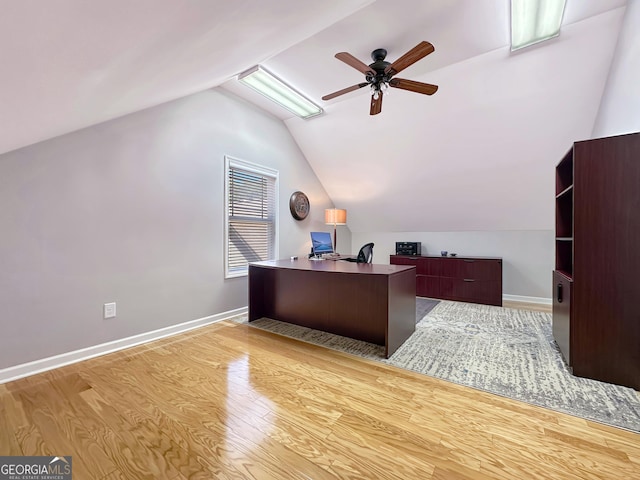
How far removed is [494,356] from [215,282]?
3054 mm

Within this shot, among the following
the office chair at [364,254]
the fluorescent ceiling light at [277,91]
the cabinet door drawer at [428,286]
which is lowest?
the cabinet door drawer at [428,286]

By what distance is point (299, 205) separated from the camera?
15.3ft

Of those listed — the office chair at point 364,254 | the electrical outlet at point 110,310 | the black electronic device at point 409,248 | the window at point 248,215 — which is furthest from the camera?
the black electronic device at point 409,248

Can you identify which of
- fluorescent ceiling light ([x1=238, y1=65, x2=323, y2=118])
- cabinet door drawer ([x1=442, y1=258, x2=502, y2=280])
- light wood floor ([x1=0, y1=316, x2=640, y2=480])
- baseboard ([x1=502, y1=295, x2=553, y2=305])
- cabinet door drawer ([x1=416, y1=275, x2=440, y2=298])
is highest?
fluorescent ceiling light ([x1=238, y1=65, x2=323, y2=118])

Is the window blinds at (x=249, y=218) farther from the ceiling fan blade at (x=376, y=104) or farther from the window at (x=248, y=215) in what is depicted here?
the ceiling fan blade at (x=376, y=104)

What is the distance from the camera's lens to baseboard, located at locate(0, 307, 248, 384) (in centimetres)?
204

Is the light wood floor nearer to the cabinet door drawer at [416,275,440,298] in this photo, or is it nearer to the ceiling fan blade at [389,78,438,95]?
the ceiling fan blade at [389,78,438,95]

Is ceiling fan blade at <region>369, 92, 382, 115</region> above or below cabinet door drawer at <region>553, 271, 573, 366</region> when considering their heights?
above

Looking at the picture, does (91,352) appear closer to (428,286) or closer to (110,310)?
(110,310)

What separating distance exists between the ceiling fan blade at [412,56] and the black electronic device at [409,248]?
322cm

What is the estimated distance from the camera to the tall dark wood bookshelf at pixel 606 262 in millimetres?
1809

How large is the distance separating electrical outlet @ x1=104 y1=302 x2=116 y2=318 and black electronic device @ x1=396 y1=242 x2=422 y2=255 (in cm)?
431

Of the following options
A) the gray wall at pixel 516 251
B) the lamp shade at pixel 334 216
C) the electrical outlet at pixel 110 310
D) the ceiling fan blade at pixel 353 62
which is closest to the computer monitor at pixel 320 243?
the lamp shade at pixel 334 216

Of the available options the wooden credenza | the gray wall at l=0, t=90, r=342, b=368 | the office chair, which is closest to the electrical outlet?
the gray wall at l=0, t=90, r=342, b=368
